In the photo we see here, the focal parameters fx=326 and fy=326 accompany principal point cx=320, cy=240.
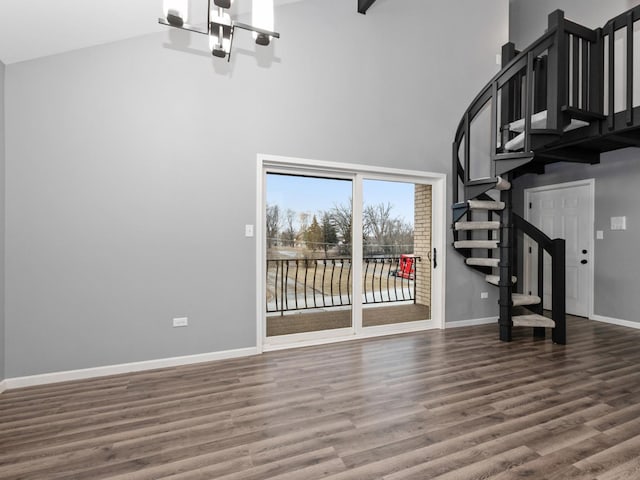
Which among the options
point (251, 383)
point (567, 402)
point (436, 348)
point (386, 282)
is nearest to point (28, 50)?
point (251, 383)

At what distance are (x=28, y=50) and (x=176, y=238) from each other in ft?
6.16

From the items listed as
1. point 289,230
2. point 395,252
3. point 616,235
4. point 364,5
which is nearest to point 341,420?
point 289,230

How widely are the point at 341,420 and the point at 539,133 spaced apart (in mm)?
3095

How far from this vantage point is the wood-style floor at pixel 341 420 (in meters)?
1.77

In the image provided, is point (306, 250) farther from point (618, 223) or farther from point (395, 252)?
point (618, 223)

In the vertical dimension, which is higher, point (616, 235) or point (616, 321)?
point (616, 235)

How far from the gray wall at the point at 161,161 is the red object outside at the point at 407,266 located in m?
1.41

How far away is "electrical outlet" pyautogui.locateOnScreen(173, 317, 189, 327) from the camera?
10.5ft

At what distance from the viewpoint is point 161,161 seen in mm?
3135

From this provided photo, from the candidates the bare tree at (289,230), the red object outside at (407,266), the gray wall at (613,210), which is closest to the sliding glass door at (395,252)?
the red object outside at (407,266)

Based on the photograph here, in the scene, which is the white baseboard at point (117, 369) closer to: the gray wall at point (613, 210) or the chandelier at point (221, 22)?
the chandelier at point (221, 22)

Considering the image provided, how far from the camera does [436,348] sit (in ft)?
12.1

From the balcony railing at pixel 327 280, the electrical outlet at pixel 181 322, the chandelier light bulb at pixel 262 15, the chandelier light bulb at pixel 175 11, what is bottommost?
the electrical outlet at pixel 181 322

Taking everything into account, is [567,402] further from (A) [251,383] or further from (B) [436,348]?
(A) [251,383]
